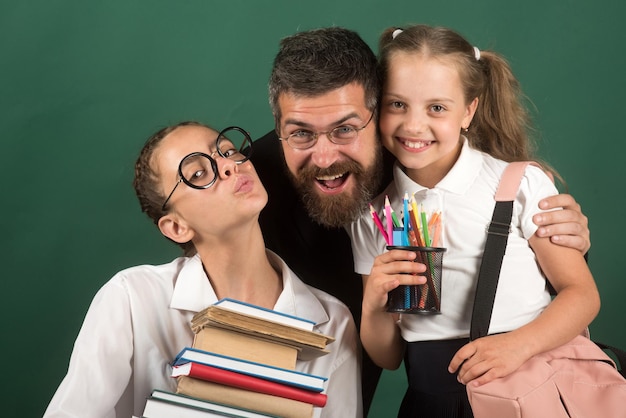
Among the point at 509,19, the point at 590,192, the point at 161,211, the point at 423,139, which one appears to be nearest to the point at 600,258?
the point at 590,192

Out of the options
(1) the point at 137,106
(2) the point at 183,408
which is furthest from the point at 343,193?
(1) the point at 137,106

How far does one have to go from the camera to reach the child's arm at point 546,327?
212cm

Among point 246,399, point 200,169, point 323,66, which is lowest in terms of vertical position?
point 246,399

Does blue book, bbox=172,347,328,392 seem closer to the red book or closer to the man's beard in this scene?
the red book

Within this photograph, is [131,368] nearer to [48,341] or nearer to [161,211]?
[161,211]

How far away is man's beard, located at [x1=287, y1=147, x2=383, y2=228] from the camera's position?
8.50ft

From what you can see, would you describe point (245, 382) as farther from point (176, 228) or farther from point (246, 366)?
point (176, 228)

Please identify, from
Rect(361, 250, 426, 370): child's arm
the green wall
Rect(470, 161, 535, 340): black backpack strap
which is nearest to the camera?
Rect(361, 250, 426, 370): child's arm

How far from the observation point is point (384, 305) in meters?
2.31

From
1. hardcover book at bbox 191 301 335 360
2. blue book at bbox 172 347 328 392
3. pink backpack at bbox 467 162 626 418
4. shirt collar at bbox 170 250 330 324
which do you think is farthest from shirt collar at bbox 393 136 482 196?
blue book at bbox 172 347 328 392

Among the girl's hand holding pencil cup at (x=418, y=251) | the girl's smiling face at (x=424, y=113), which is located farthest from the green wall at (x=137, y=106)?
the girl's hand holding pencil cup at (x=418, y=251)

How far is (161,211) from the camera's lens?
258 cm

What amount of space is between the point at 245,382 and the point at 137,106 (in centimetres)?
183

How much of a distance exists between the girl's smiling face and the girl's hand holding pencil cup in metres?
0.29
